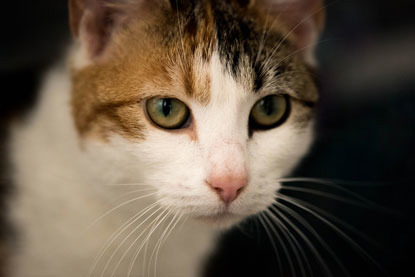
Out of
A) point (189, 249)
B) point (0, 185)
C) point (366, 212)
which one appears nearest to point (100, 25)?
point (0, 185)

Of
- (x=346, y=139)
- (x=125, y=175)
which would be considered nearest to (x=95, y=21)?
(x=125, y=175)

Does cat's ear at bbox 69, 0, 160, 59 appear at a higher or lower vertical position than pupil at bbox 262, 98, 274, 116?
higher

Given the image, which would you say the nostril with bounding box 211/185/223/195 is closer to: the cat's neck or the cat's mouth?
the cat's mouth

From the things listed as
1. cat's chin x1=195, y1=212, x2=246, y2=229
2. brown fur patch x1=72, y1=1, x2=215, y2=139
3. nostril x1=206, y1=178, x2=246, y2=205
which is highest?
brown fur patch x1=72, y1=1, x2=215, y2=139

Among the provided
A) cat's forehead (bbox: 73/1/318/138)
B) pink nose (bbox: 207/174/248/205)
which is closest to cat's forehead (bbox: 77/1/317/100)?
cat's forehead (bbox: 73/1/318/138)

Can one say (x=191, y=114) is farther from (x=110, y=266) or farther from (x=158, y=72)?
(x=110, y=266)

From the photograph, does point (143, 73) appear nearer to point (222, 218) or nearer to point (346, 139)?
point (222, 218)

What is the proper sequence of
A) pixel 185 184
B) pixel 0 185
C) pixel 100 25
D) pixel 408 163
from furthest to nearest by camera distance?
pixel 408 163 → pixel 0 185 → pixel 100 25 → pixel 185 184
